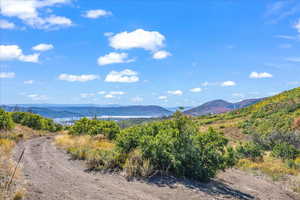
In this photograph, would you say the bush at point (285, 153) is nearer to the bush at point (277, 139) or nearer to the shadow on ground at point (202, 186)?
the bush at point (277, 139)

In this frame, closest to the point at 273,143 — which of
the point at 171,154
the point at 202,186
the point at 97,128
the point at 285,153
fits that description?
the point at 285,153

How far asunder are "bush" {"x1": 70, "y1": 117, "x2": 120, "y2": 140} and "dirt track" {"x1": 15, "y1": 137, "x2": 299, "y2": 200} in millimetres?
6630

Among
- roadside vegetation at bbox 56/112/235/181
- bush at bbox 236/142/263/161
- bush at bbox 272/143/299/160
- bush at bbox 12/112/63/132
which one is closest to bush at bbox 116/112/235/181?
roadside vegetation at bbox 56/112/235/181

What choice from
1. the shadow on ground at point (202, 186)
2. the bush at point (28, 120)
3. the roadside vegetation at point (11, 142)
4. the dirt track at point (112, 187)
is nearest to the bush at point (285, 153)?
the dirt track at point (112, 187)

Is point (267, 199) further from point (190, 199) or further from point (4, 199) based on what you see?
point (4, 199)

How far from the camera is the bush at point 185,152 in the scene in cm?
859

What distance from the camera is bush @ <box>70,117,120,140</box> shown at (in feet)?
56.2

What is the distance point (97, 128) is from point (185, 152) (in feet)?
34.8

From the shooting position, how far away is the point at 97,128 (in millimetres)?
18031

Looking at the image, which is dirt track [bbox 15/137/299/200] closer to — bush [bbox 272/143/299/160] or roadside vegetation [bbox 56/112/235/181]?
roadside vegetation [bbox 56/112/235/181]

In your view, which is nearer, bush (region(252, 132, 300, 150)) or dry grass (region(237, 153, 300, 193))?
dry grass (region(237, 153, 300, 193))

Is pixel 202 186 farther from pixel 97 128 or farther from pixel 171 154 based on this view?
Answer: pixel 97 128

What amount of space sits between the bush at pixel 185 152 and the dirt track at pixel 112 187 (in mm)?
496

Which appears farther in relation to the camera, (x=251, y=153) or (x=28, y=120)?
(x=28, y=120)
